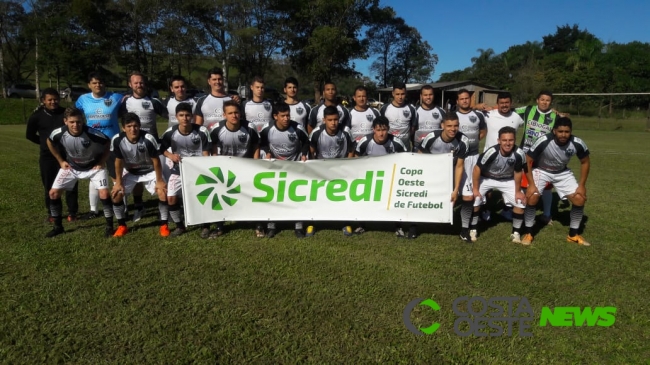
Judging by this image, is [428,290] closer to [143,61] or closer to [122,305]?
[122,305]

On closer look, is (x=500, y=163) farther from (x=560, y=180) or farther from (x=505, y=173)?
(x=560, y=180)

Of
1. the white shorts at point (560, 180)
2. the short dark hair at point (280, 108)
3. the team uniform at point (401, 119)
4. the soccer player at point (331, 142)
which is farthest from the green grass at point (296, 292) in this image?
the short dark hair at point (280, 108)

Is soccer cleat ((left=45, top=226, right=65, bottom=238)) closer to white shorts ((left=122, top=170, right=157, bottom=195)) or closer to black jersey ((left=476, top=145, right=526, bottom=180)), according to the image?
white shorts ((left=122, top=170, right=157, bottom=195))

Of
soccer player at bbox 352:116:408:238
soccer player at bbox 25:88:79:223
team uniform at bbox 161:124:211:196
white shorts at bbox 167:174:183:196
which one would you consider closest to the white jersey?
soccer player at bbox 352:116:408:238

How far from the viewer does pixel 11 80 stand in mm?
45219

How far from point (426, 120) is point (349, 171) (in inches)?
65.9

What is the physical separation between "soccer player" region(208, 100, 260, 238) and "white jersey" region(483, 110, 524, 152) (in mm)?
3728

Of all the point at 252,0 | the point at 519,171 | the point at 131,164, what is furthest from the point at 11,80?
the point at 519,171

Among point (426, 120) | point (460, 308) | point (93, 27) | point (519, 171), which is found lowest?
point (460, 308)

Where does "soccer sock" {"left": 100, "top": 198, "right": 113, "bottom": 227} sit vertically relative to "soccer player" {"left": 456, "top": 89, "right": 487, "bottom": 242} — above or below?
below

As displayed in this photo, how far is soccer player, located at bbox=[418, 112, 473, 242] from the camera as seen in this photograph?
575cm

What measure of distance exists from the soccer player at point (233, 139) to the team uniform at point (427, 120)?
2556 millimetres

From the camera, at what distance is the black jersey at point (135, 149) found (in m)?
5.68

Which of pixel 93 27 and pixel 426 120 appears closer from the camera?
pixel 426 120
